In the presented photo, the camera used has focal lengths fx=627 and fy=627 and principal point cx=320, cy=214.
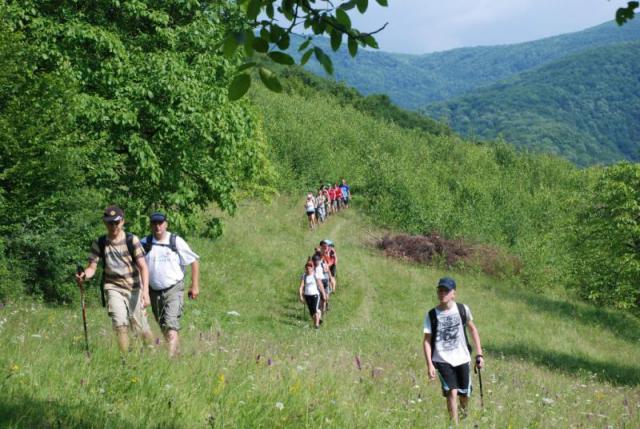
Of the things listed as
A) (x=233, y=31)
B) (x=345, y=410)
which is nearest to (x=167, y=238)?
(x=345, y=410)

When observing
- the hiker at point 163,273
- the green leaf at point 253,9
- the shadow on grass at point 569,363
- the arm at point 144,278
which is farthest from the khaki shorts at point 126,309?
the shadow on grass at point 569,363

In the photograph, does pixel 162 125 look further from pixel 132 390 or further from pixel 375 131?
pixel 375 131

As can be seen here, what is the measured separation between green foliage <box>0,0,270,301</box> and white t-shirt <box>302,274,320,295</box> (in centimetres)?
317

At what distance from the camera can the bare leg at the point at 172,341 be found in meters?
6.36

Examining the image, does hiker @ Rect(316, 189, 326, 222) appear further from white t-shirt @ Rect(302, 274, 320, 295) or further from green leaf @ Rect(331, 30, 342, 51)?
green leaf @ Rect(331, 30, 342, 51)

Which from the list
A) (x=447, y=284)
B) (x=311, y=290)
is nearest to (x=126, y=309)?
(x=447, y=284)

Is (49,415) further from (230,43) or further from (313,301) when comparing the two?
(313,301)

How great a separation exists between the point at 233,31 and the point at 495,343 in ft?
64.3

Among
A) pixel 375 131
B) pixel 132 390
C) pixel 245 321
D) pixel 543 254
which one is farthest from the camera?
pixel 375 131

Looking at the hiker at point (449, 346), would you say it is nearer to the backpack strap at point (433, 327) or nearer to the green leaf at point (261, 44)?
the backpack strap at point (433, 327)

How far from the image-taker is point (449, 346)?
717 cm

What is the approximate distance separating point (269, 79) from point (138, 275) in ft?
16.7

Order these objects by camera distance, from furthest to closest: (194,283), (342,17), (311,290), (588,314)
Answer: (588,314), (311,290), (194,283), (342,17)

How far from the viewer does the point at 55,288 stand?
14.0 m
